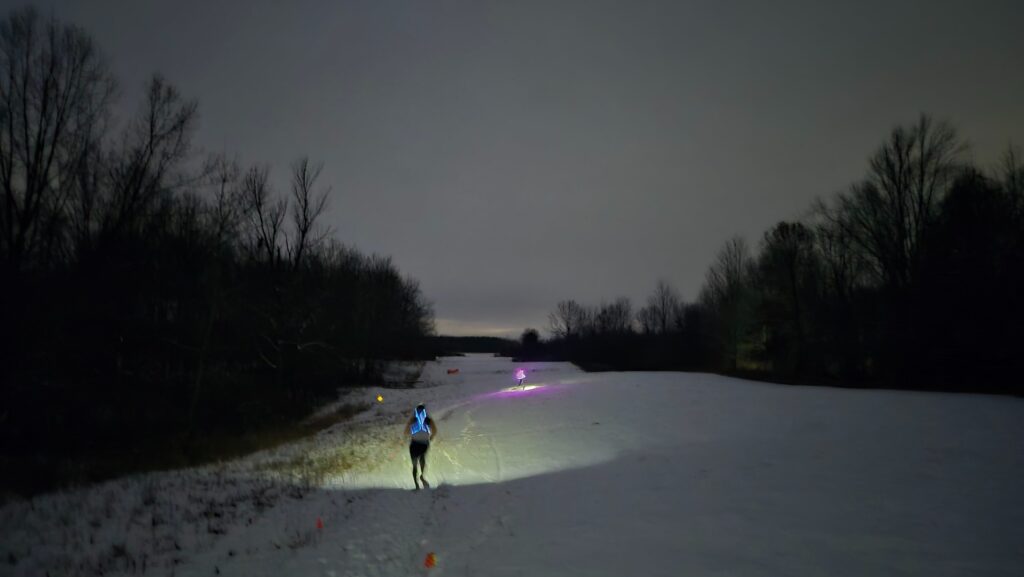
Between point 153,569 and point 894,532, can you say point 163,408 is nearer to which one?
point 153,569

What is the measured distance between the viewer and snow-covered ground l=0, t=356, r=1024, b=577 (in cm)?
727

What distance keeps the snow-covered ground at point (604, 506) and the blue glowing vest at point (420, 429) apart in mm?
1408

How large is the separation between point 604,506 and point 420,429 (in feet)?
17.3

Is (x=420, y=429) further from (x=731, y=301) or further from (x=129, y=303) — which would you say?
(x=731, y=301)

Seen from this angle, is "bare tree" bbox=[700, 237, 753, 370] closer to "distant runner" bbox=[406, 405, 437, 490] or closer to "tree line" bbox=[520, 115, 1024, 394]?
"tree line" bbox=[520, 115, 1024, 394]

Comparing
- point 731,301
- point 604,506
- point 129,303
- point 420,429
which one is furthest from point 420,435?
point 731,301

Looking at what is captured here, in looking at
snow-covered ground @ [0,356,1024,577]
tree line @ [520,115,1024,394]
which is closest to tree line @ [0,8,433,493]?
snow-covered ground @ [0,356,1024,577]

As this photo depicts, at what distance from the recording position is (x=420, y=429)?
12.7 m

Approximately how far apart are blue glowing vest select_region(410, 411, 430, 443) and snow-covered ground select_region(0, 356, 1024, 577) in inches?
55.4

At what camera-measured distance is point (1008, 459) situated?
11359 millimetres

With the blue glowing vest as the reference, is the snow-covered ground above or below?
below

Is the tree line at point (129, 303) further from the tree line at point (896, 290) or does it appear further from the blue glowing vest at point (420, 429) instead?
the tree line at point (896, 290)

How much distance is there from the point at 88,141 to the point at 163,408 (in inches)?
539

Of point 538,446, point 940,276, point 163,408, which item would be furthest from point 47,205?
point 940,276
